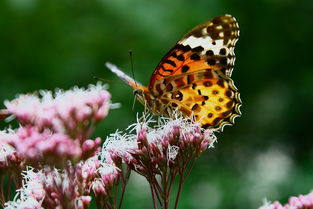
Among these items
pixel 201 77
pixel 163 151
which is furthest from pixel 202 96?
pixel 163 151

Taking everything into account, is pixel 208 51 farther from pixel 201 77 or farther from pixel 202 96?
pixel 202 96

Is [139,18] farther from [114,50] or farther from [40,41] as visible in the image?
[40,41]

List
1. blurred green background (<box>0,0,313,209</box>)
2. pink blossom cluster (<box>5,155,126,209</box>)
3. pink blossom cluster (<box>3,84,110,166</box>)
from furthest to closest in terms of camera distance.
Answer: blurred green background (<box>0,0,313,209</box>), pink blossom cluster (<box>5,155,126,209</box>), pink blossom cluster (<box>3,84,110,166</box>)

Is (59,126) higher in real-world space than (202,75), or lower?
lower

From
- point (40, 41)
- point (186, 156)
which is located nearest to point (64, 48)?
point (40, 41)

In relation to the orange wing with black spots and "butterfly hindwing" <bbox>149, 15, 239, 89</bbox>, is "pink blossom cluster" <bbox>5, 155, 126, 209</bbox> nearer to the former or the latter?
the orange wing with black spots

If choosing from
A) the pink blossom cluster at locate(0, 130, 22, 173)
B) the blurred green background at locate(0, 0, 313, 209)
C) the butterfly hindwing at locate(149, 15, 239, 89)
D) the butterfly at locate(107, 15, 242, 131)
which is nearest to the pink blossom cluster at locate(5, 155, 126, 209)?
the pink blossom cluster at locate(0, 130, 22, 173)
